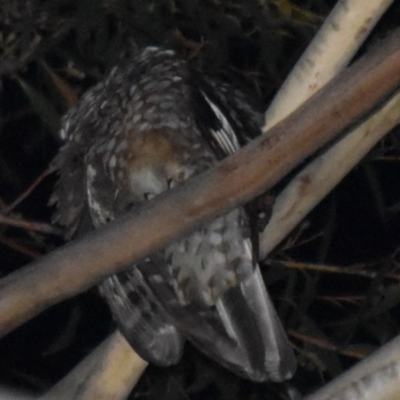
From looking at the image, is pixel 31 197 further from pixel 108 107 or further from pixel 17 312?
pixel 17 312

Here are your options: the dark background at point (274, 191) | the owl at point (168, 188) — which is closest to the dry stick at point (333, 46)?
the owl at point (168, 188)

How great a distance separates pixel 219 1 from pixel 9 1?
13.9 inches

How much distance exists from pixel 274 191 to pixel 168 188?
0.17m

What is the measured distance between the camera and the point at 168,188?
5.84ft

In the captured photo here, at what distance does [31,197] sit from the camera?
2.43 metres

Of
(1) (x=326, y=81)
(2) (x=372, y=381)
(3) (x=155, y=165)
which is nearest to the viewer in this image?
(2) (x=372, y=381)

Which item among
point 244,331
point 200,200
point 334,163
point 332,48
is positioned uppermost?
point 200,200

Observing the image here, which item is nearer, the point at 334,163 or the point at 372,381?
the point at 372,381

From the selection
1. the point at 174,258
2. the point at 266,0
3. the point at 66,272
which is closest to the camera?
the point at 66,272

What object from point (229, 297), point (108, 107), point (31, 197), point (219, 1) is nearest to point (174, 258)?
point (229, 297)

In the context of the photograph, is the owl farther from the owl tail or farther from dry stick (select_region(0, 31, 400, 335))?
dry stick (select_region(0, 31, 400, 335))

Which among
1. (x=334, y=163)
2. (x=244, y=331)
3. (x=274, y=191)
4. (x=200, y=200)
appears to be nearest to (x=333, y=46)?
(x=334, y=163)

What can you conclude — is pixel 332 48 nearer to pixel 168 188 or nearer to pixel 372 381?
pixel 168 188

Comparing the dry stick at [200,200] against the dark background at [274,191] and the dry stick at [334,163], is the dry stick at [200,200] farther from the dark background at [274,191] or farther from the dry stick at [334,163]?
the dark background at [274,191]
